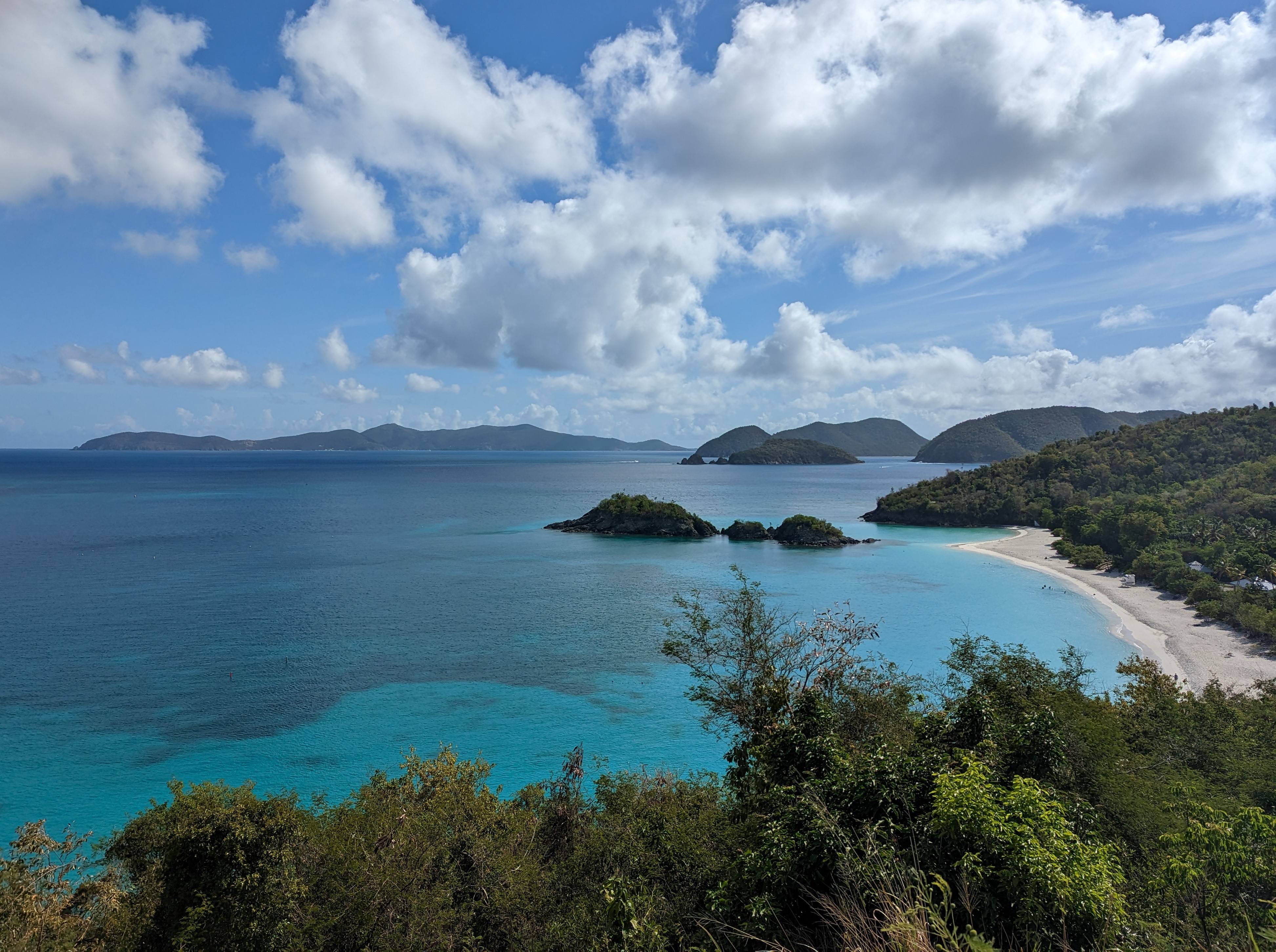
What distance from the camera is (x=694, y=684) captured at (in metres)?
34.9

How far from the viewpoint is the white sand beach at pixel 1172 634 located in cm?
3578

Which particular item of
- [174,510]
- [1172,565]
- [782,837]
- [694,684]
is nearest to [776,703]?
[782,837]

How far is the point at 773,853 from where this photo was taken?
855 cm

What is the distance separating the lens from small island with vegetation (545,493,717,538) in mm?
91812

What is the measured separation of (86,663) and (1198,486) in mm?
115841

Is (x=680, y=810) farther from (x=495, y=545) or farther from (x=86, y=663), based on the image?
(x=495, y=545)

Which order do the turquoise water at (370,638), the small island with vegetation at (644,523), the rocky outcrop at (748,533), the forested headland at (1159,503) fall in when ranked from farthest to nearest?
the small island with vegetation at (644,523) → the rocky outcrop at (748,533) → the forested headland at (1159,503) → the turquoise water at (370,638)

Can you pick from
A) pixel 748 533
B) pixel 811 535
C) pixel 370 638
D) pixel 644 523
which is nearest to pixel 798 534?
pixel 811 535

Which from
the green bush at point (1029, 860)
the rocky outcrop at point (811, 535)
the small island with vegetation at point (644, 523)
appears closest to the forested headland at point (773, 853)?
the green bush at point (1029, 860)

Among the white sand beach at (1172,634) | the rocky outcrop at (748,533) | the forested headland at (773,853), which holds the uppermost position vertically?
the forested headland at (773,853)

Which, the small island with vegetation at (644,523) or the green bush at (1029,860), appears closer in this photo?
the green bush at (1029,860)

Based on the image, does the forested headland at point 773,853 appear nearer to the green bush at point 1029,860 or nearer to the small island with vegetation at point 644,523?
the green bush at point 1029,860

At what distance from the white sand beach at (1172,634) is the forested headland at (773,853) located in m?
22.1

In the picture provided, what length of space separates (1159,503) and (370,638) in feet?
286
